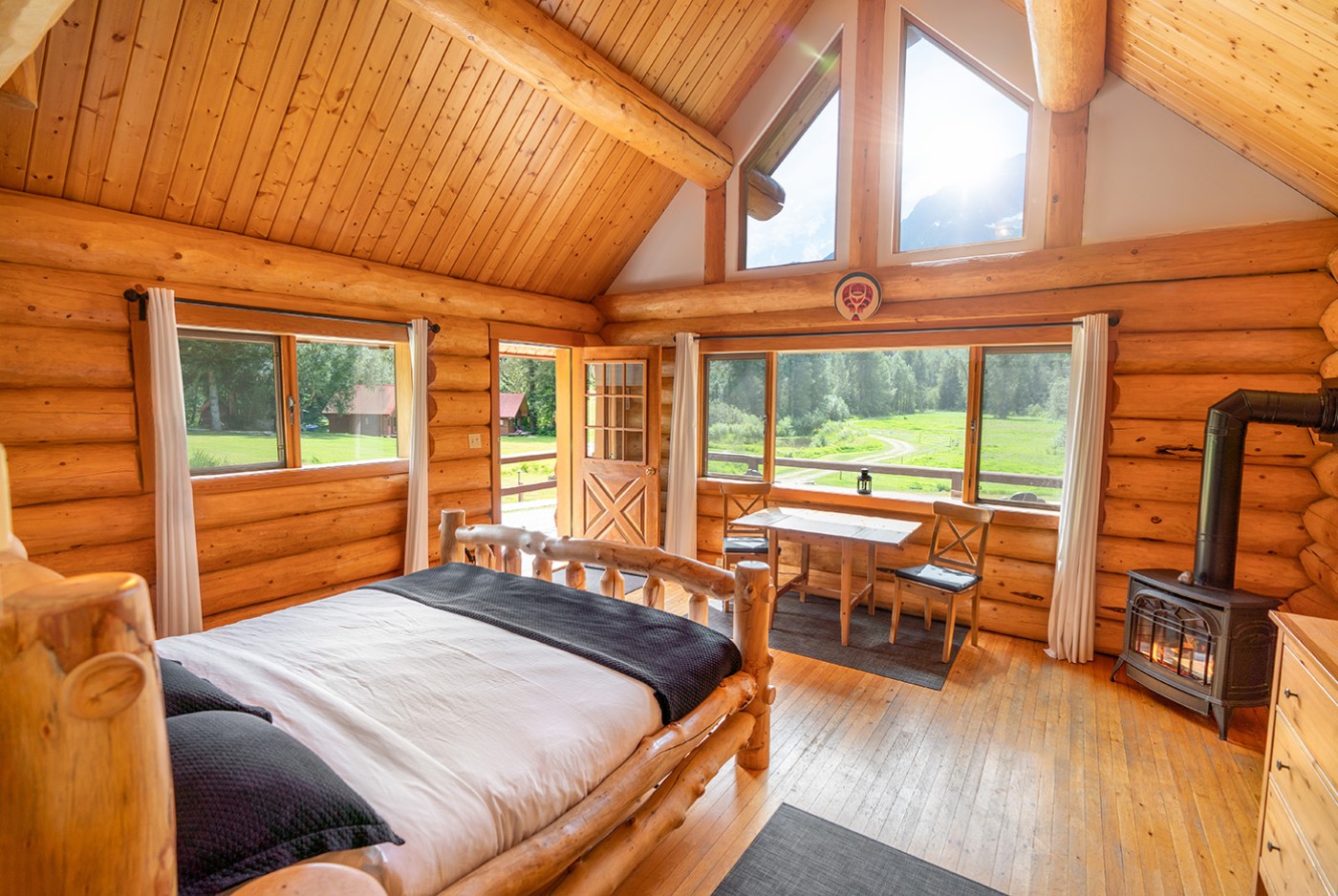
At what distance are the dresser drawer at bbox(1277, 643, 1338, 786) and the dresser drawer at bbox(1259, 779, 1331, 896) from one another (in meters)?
0.26

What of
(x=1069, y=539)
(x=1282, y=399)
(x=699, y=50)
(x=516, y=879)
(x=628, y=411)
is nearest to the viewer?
(x=516, y=879)

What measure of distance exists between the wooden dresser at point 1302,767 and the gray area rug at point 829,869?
848mm

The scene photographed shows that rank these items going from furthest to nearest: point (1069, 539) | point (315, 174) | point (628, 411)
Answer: point (628, 411)
point (1069, 539)
point (315, 174)

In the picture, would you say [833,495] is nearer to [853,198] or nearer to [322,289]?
[853,198]

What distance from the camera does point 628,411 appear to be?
20.2 ft

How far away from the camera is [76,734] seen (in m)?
0.64

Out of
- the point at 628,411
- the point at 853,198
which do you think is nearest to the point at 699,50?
the point at 853,198

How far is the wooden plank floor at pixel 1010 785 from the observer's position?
2.36 m

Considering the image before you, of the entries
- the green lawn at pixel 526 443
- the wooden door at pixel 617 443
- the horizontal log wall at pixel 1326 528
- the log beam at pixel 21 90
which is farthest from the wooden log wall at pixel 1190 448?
the green lawn at pixel 526 443

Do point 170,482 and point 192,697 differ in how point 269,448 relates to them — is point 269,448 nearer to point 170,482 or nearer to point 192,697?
point 170,482

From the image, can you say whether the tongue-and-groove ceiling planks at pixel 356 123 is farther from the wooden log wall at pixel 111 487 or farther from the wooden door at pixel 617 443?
the wooden door at pixel 617 443

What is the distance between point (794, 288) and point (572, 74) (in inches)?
94.2

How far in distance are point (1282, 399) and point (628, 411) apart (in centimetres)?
459

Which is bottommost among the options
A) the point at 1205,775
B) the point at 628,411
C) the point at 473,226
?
the point at 1205,775
